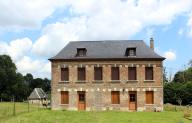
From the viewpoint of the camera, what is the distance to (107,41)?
149 feet

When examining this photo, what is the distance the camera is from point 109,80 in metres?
41.9

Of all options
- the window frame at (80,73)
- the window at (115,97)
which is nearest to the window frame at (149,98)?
the window at (115,97)

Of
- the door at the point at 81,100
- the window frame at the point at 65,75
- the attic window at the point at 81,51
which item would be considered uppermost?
the attic window at the point at 81,51

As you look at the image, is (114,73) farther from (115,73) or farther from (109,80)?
(109,80)

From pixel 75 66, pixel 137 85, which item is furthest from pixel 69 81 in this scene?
pixel 137 85

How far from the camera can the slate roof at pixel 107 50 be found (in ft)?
138

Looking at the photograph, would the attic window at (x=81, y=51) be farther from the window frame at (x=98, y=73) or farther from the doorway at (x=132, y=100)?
the doorway at (x=132, y=100)

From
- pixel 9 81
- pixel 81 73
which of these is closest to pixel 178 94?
pixel 81 73

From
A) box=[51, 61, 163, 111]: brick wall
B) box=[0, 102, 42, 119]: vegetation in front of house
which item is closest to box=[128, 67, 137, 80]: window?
box=[51, 61, 163, 111]: brick wall

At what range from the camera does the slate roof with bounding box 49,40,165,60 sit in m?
42.0

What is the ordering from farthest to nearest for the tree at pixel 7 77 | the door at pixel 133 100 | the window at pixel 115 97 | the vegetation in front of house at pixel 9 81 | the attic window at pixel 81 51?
1. the tree at pixel 7 77
2. the vegetation in front of house at pixel 9 81
3. the attic window at pixel 81 51
4. the window at pixel 115 97
5. the door at pixel 133 100

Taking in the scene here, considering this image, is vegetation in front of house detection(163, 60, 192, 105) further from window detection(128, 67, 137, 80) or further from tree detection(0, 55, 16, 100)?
tree detection(0, 55, 16, 100)

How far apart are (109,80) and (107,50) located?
3.75 metres

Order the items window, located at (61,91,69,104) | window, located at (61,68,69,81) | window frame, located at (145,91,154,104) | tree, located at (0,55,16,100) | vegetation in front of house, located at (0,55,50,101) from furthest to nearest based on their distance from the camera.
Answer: tree, located at (0,55,16,100) < vegetation in front of house, located at (0,55,50,101) < window, located at (61,68,69,81) < window, located at (61,91,69,104) < window frame, located at (145,91,154,104)
